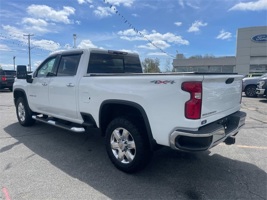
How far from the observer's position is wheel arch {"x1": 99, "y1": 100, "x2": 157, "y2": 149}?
3359mm

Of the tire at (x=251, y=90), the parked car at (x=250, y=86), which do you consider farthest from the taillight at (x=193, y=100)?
the tire at (x=251, y=90)

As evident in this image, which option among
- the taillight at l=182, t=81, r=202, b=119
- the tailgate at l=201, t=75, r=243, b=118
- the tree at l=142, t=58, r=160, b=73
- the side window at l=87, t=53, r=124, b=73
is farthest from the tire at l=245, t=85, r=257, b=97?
the taillight at l=182, t=81, r=202, b=119

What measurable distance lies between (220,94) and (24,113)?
213 inches

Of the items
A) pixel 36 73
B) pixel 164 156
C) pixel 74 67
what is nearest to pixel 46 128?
pixel 36 73

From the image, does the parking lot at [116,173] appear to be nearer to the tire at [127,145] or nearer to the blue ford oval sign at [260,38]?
the tire at [127,145]

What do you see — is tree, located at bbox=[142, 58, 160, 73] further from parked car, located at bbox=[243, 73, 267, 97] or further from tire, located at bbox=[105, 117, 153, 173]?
parked car, located at bbox=[243, 73, 267, 97]

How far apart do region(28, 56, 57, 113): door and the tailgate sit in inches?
141

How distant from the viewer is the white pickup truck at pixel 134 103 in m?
2.96

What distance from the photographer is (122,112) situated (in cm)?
399

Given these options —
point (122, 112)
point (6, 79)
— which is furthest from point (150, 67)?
point (122, 112)

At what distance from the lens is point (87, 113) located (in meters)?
4.31

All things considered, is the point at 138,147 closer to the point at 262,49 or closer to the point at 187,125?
the point at 187,125

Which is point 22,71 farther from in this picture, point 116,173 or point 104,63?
point 116,173

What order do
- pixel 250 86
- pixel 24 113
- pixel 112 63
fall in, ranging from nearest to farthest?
pixel 112 63 → pixel 24 113 → pixel 250 86
